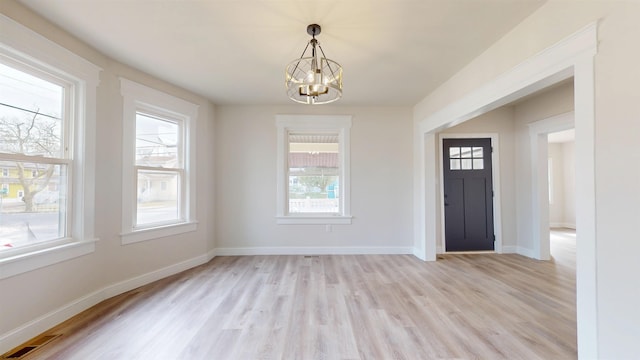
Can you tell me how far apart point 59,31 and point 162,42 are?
0.82 metres

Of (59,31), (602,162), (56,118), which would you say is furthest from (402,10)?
(56,118)

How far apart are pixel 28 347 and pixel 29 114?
1.84m

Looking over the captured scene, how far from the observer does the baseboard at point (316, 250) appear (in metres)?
4.41

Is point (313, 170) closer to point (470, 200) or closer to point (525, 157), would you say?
point (470, 200)

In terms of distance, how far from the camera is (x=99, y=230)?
2682 mm

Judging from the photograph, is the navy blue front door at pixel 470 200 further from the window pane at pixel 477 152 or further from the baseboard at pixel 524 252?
the baseboard at pixel 524 252

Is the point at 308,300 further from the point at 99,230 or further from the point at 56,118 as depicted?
the point at 56,118

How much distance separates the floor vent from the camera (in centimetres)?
184

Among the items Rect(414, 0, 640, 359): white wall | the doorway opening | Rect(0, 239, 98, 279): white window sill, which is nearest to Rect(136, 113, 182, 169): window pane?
Rect(0, 239, 98, 279): white window sill

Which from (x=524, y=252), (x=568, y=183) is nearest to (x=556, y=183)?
(x=568, y=183)

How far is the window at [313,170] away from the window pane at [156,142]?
159 cm

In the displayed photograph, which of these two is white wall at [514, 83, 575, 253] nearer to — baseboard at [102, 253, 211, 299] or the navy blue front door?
the navy blue front door

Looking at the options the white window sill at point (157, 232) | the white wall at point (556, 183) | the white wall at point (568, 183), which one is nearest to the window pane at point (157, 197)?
the white window sill at point (157, 232)

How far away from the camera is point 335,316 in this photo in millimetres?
2398
